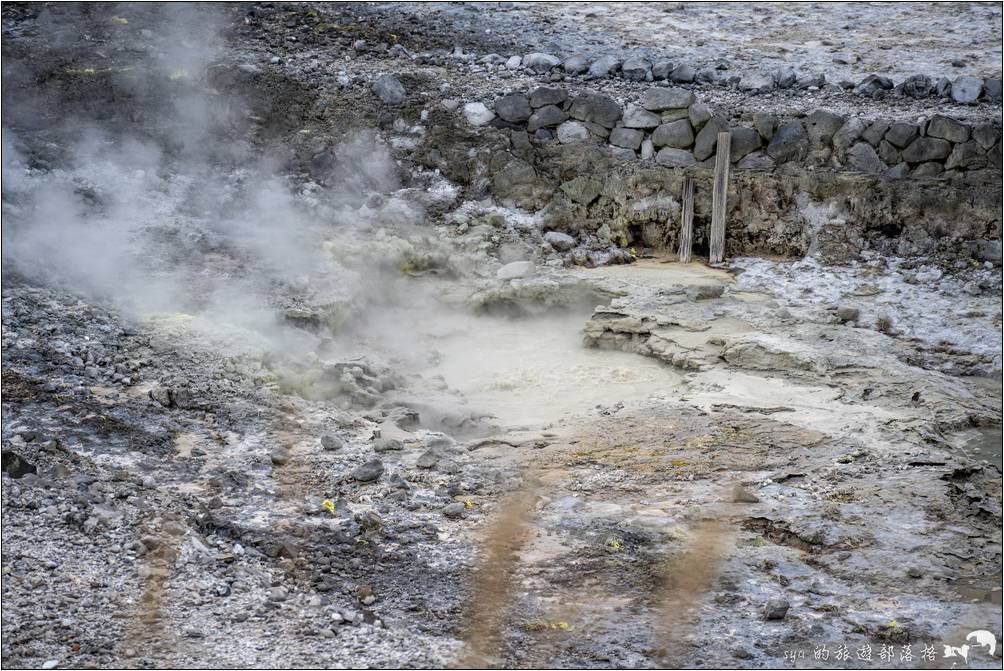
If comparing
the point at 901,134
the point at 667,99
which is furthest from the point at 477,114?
the point at 901,134

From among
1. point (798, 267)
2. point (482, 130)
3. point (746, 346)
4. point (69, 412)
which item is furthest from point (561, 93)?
point (69, 412)

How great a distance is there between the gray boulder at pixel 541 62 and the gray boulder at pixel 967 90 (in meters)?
4.25

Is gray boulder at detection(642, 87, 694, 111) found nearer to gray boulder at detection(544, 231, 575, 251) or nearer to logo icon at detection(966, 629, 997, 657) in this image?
gray boulder at detection(544, 231, 575, 251)

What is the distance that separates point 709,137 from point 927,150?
213cm

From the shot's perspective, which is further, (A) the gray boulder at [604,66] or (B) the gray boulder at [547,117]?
(A) the gray boulder at [604,66]

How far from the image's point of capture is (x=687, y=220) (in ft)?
35.7

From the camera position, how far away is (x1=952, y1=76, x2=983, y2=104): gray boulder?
10.8m

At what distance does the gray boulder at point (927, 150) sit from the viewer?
1041cm

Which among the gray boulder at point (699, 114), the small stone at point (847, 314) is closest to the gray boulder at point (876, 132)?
the gray boulder at point (699, 114)

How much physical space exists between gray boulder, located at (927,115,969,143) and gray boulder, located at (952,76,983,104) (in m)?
0.61

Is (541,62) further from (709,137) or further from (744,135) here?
(744,135)

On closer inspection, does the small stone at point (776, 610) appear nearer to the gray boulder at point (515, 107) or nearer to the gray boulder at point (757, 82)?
the gray boulder at point (515, 107)

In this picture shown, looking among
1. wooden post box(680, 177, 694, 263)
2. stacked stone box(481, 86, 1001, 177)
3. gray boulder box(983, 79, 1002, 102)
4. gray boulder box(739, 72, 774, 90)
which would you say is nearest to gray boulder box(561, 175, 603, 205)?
stacked stone box(481, 86, 1001, 177)

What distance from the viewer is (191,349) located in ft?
23.8
